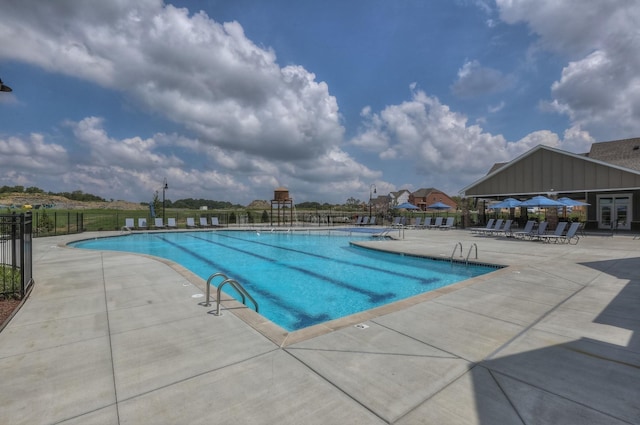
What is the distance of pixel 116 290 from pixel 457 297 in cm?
620

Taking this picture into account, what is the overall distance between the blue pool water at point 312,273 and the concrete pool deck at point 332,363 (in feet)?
6.82

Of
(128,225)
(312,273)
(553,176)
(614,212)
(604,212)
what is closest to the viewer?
(312,273)

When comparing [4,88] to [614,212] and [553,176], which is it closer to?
[553,176]

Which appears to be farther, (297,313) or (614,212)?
(614,212)

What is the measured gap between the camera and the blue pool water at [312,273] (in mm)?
6875

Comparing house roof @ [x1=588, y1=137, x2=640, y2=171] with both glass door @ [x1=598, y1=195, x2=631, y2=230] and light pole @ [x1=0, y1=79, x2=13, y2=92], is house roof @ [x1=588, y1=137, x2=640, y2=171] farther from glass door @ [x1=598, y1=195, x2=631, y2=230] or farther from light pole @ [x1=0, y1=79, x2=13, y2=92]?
light pole @ [x1=0, y1=79, x2=13, y2=92]

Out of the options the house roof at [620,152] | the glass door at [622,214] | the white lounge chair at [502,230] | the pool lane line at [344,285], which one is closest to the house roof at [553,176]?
the house roof at [620,152]

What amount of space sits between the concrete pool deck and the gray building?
690 inches

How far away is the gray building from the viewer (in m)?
18.4

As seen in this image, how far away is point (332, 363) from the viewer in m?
3.01

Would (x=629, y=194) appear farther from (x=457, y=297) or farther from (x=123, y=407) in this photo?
(x=123, y=407)

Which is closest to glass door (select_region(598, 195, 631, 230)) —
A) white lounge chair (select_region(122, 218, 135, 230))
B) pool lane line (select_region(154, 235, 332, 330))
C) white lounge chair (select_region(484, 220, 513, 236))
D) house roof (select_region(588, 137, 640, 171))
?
house roof (select_region(588, 137, 640, 171))

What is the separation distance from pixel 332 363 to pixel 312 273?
22.6 ft

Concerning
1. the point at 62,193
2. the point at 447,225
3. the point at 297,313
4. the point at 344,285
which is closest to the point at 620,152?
the point at 447,225
